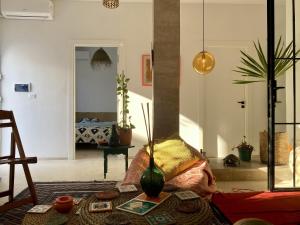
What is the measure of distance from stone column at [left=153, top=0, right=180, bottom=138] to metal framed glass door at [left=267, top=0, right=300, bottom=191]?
1.12 m

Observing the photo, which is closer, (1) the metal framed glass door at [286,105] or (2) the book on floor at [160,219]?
(2) the book on floor at [160,219]

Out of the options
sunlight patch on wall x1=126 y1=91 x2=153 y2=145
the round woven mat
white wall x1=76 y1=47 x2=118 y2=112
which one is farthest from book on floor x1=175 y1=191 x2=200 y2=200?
white wall x1=76 y1=47 x2=118 y2=112

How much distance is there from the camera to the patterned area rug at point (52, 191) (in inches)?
106

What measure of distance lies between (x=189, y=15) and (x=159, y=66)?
100 inches

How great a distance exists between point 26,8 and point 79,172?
3.10m

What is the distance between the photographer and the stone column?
359cm

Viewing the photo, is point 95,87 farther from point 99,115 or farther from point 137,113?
point 137,113

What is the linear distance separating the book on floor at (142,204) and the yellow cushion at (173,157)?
98cm

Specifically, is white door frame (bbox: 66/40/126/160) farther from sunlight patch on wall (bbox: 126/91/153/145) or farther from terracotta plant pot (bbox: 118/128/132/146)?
terracotta plant pot (bbox: 118/128/132/146)

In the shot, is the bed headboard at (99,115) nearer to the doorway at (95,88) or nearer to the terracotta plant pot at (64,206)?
the doorway at (95,88)

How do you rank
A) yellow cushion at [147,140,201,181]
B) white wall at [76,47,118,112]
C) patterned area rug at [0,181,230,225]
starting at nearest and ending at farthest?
patterned area rug at [0,181,230,225] < yellow cushion at [147,140,201,181] < white wall at [76,47,118,112]

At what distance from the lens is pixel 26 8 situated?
203 inches

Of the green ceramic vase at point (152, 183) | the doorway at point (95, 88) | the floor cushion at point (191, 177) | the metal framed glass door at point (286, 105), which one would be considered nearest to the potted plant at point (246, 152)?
the metal framed glass door at point (286, 105)

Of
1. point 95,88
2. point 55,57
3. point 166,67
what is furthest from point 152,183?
point 95,88
